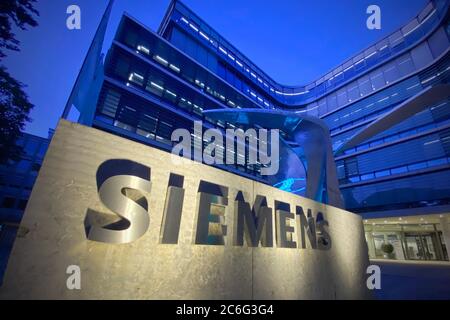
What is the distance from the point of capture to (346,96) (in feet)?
101

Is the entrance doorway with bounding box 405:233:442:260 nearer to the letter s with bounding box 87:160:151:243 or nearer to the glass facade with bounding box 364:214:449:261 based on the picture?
the glass facade with bounding box 364:214:449:261

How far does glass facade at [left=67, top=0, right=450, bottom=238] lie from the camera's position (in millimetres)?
15883

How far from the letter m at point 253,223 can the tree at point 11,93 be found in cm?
1378

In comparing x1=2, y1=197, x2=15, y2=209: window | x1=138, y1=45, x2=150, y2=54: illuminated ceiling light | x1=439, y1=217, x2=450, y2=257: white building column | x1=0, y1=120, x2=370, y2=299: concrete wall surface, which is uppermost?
x1=138, y1=45, x2=150, y2=54: illuminated ceiling light

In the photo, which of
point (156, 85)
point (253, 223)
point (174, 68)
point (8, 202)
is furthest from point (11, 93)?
point (8, 202)

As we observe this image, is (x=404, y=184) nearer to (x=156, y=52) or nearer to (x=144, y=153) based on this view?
(x=144, y=153)

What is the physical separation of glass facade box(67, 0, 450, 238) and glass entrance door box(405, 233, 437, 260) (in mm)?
5192

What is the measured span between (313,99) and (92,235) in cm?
3939

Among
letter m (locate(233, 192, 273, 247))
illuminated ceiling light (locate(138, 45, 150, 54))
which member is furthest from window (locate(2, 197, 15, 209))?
letter m (locate(233, 192, 273, 247))

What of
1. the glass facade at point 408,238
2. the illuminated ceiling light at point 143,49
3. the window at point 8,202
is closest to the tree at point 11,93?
the illuminated ceiling light at point 143,49

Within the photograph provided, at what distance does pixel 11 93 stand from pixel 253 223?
1461cm

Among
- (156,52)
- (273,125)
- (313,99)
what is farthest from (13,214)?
(313,99)

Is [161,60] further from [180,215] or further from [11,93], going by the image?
[180,215]

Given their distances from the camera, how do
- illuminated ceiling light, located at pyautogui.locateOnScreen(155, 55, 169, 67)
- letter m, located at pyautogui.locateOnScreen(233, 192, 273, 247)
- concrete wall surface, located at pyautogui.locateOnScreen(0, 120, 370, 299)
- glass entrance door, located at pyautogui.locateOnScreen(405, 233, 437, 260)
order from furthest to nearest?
glass entrance door, located at pyautogui.locateOnScreen(405, 233, 437, 260), illuminated ceiling light, located at pyautogui.locateOnScreen(155, 55, 169, 67), letter m, located at pyautogui.locateOnScreen(233, 192, 273, 247), concrete wall surface, located at pyautogui.locateOnScreen(0, 120, 370, 299)
